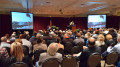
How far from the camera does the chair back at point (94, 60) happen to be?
3001 millimetres

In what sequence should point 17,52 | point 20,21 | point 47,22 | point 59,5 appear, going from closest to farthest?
point 17,52
point 59,5
point 20,21
point 47,22

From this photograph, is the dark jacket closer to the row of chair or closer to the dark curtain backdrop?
the row of chair

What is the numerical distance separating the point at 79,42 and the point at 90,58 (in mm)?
2395

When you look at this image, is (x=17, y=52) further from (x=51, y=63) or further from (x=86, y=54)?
(x=86, y=54)

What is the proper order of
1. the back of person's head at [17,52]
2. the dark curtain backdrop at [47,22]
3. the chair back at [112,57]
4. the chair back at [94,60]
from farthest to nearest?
the dark curtain backdrop at [47,22], the chair back at [112,57], the chair back at [94,60], the back of person's head at [17,52]

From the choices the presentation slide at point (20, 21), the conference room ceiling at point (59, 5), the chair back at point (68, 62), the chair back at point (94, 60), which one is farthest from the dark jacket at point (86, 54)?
the presentation slide at point (20, 21)

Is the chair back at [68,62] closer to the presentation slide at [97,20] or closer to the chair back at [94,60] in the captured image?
the chair back at [94,60]

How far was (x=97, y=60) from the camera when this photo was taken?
10.4 ft

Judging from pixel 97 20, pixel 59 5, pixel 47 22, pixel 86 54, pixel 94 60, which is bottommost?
pixel 94 60

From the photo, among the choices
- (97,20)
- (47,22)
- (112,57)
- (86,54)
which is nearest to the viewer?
(86,54)

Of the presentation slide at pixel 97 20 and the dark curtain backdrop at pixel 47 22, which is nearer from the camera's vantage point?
the dark curtain backdrop at pixel 47 22

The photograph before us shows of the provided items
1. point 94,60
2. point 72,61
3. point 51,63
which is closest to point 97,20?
point 94,60

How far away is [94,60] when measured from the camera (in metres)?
3.11

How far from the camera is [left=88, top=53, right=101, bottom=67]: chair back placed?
118 inches
